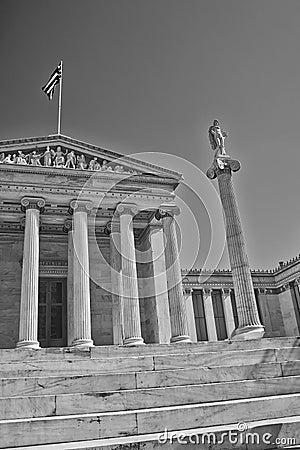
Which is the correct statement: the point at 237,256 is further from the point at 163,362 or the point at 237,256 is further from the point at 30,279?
the point at 30,279

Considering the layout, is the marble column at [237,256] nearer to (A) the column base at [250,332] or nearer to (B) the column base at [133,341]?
(A) the column base at [250,332]

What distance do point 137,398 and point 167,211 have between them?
21959mm

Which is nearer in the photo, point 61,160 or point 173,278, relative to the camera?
point 173,278

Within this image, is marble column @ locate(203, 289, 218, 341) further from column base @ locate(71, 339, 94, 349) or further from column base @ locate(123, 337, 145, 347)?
column base @ locate(71, 339, 94, 349)

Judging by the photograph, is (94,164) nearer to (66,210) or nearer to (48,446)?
(66,210)

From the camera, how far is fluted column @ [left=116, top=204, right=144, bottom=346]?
26812mm

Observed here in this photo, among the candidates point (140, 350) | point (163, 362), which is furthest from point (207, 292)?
point (163, 362)

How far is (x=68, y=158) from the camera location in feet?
104

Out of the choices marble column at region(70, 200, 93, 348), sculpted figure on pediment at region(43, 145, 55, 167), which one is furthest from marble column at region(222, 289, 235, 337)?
sculpted figure on pediment at region(43, 145, 55, 167)

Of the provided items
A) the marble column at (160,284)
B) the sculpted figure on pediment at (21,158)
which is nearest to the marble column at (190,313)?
the marble column at (160,284)

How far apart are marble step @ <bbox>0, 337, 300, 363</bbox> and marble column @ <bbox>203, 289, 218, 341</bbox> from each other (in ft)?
80.2

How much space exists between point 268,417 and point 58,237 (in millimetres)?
26728

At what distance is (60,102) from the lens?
35.2 meters

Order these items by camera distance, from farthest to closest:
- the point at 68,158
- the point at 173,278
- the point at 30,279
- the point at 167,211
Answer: the point at 167,211 → the point at 68,158 → the point at 173,278 → the point at 30,279
